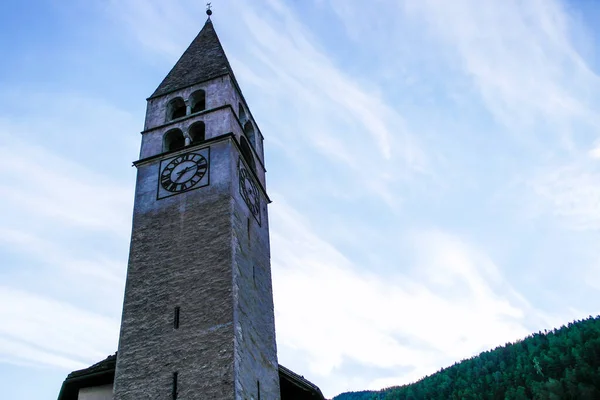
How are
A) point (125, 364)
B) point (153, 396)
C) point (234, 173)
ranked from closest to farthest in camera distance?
point (153, 396) < point (125, 364) < point (234, 173)

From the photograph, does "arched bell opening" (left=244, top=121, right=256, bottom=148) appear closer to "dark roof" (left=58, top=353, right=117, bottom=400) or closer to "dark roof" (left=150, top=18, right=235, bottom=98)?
"dark roof" (left=150, top=18, right=235, bottom=98)

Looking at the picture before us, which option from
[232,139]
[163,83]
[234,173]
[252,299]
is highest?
[163,83]

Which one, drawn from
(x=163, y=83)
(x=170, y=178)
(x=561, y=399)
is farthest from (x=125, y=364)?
(x=561, y=399)

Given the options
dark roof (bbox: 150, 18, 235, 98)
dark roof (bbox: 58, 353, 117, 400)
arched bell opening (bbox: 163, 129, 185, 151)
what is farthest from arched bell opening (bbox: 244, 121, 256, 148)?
dark roof (bbox: 58, 353, 117, 400)

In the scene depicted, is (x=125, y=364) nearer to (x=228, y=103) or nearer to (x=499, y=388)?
(x=228, y=103)

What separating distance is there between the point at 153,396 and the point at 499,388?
80.4m

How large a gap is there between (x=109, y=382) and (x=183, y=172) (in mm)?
6357

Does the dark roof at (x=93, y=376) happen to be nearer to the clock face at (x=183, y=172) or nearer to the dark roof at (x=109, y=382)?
the dark roof at (x=109, y=382)

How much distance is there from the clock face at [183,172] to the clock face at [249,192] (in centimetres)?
134

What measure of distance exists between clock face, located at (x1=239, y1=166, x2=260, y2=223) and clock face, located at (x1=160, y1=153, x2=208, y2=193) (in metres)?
1.34

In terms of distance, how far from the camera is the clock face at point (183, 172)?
53.2ft

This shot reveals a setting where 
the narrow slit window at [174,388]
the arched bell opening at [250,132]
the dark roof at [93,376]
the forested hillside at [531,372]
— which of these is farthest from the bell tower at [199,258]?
the forested hillside at [531,372]

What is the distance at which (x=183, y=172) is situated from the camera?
1659cm

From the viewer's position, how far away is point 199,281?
13789 mm
